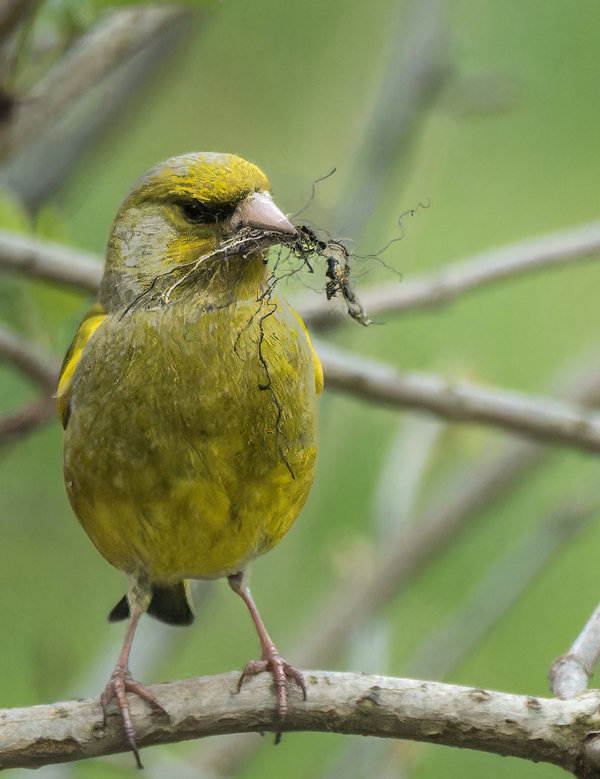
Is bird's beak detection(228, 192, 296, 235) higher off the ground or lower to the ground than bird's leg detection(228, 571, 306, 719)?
higher

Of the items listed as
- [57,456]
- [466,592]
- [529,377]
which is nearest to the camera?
[57,456]

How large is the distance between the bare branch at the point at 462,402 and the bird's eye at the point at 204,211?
3.58ft

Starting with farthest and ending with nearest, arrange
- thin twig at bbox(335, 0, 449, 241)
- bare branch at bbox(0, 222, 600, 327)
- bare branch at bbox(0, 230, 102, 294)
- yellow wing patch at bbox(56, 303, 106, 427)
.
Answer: thin twig at bbox(335, 0, 449, 241) < bare branch at bbox(0, 222, 600, 327) < bare branch at bbox(0, 230, 102, 294) < yellow wing patch at bbox(56, 303, 106, 427)

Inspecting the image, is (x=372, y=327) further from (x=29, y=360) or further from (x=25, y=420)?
(x=25, y=420)

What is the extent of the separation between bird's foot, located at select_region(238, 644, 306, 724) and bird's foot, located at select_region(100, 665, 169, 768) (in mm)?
214

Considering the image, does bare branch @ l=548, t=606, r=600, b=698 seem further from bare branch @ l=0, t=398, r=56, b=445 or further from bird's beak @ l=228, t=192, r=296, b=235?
bare branch @ l=0, t=398, r=56, b=445

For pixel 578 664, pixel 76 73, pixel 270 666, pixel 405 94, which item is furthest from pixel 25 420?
pixel 405 94

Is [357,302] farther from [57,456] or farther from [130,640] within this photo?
[57,456]

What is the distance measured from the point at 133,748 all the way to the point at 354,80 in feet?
15.7

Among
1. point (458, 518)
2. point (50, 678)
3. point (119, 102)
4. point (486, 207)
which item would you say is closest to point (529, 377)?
point (486, 207)

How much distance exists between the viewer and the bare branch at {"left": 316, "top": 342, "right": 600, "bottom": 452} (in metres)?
3.60

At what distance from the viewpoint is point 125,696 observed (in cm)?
266

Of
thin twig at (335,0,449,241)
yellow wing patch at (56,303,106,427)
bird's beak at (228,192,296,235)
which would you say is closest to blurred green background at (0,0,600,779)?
thin twig at (335,0,449,241)

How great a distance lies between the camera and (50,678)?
3.51 m
